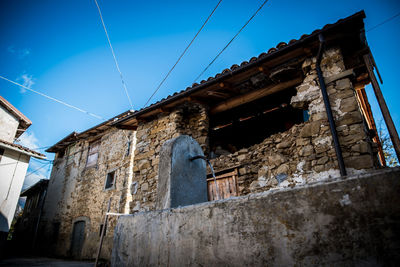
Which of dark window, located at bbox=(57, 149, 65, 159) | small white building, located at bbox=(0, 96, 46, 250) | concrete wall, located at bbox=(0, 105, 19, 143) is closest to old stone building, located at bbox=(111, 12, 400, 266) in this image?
small white building, located at bbox=(0, 96, 46, 250)

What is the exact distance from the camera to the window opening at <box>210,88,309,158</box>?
620 centimetres

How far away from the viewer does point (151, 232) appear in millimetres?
2141

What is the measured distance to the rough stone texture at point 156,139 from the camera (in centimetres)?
583

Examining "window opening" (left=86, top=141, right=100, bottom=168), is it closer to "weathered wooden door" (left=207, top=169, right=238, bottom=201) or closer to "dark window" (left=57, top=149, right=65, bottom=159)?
"dark window" (left=57, top=149, right=65, bottom=159)

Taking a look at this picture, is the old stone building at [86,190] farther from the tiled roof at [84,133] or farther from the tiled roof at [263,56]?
the tiled roof at [263,56]

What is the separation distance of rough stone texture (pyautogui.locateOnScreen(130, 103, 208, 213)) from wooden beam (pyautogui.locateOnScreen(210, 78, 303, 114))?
1.53 ft

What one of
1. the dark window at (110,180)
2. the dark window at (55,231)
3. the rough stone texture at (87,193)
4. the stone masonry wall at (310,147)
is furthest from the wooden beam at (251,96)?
the dark window at (55,231)

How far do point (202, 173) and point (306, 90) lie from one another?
2.74m

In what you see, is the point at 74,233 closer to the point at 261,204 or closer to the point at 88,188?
the point at 88,188

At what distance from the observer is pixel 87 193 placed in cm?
1092

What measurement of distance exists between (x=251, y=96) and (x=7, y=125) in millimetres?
13468

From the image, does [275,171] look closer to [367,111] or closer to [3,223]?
[367,111]

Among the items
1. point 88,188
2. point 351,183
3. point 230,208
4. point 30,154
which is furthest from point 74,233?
point 351,183

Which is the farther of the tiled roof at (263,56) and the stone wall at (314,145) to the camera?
the tiled roof at (263,56)
